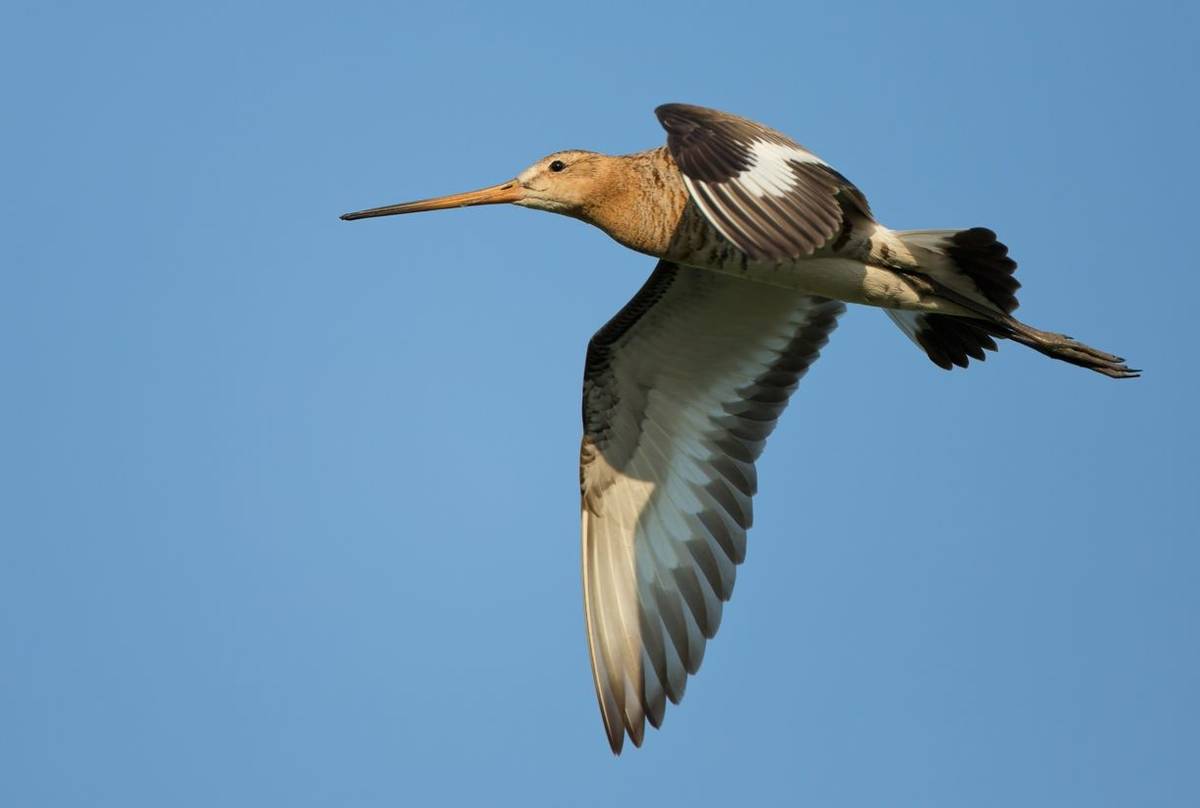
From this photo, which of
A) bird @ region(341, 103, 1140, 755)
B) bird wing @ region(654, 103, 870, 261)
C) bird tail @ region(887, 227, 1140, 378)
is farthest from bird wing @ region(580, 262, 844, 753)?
bird wing @ region(654, 103, 870, 261)

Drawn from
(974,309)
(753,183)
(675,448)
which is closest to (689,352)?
(675,448)

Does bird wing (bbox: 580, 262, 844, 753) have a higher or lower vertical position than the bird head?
lower

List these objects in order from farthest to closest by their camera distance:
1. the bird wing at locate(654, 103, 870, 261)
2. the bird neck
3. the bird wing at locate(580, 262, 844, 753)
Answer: the bird wing at locate(580, 262, 844, 753) → the bird neck → the bird wing at locate(654, 103, 870, 261)

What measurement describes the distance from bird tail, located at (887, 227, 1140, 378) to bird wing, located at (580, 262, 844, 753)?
621 mm

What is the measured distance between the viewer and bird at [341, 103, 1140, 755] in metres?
7.67

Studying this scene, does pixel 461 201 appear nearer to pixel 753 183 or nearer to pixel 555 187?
pixel 555 187

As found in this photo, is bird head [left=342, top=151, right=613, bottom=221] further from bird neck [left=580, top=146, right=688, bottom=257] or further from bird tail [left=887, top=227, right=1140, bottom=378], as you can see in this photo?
bird tail [left=887, top=227, right=1140, bottom=378]

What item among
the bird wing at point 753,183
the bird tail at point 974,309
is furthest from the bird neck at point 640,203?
the bird tail at point 974,309

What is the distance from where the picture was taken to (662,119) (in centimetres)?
698

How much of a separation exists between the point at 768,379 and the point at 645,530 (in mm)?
1019

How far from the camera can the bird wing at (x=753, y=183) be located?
20.4ft

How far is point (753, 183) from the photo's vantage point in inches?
256

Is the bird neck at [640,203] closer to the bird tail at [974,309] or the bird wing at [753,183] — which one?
the bird wing at [753,183]

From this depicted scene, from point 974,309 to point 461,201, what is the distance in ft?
8.05
